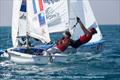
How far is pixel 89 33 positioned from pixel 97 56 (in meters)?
10.1

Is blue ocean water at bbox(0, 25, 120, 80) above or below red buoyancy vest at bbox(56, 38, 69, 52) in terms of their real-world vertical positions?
below

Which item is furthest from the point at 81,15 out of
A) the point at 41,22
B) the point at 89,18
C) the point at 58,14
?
the point at 41,22

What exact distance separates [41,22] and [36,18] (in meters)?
0.60

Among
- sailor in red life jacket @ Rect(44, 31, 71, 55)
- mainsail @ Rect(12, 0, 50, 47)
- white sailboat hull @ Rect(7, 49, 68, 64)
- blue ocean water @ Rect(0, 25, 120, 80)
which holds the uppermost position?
mainsail @ Rect(12, 0, 50, 47)

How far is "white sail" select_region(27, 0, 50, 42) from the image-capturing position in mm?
36250

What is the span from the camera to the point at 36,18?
1441 inches

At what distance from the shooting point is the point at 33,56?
110 ft

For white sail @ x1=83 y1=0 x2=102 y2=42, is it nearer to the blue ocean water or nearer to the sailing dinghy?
the sailing dinghy

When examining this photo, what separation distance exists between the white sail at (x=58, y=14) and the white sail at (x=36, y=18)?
5262mm

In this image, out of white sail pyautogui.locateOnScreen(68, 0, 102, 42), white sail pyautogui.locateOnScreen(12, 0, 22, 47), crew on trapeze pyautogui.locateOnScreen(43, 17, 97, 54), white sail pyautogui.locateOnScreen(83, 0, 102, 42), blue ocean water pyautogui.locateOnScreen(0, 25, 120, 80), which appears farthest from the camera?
white sail pyautogui.locateOnScreen(83, 0, 102, 42)

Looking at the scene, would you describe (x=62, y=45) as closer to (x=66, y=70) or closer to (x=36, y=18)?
(x=66, y=70)

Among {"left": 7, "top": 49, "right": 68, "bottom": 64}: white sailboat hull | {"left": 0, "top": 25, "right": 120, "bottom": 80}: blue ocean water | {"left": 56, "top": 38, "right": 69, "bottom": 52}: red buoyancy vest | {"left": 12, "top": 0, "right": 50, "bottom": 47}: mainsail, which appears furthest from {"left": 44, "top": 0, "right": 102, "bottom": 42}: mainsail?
{"left": 56, "top": 38, "right": 69, "bottom": 52}: red buoyancy vest

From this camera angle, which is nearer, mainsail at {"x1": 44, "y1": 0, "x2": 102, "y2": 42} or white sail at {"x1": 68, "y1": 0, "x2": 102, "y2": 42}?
mainsail at {"x1": 44, "y1": 0, "x2": 102, "y2": 42}

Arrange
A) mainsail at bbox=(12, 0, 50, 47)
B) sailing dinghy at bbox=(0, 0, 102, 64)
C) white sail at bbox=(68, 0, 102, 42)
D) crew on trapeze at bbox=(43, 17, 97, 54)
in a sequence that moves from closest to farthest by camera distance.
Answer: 1. crew on trapeze at bbox=(43, 17, 97, 54)
2. sailing dinghy at bbox=(0, 0, 102, 64)
3. mainsail at bbox=(12, 0, 50, 47)
4. white sail at bbox=(68, 0, 102, 42)
